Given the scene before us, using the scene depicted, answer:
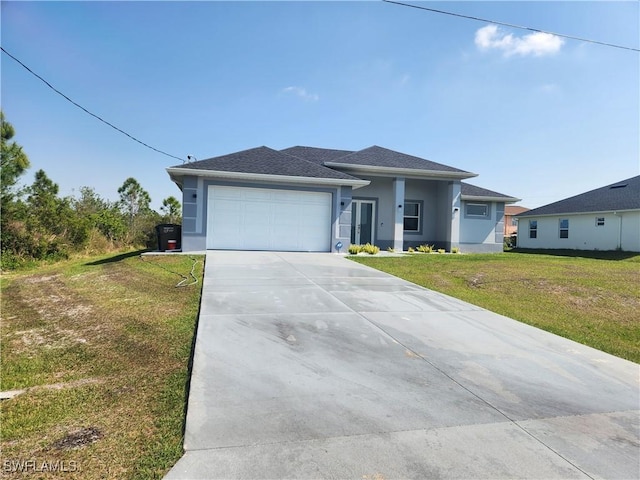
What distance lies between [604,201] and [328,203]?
1972cm

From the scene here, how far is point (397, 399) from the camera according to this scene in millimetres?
2912

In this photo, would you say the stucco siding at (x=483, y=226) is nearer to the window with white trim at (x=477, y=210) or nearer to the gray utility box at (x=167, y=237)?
the window with white trim at (x=477, y=210)

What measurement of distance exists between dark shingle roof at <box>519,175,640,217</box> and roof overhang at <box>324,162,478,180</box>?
11377 mm

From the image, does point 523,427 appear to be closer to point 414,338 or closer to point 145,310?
point 414,338

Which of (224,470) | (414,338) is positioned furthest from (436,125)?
(224,470)

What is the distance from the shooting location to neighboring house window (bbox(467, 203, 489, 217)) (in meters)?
17.9

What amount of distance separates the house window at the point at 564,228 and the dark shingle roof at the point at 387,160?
1309 cm

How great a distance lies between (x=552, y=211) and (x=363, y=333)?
26348 millimetres

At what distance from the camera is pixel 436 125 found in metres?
16.0

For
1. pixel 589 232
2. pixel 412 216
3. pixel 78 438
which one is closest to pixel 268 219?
pixel 412 216

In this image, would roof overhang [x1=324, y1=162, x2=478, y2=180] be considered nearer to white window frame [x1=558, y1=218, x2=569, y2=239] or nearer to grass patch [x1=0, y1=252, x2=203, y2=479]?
grass patch [x1=0, y1=252, x2=203, y2=479]

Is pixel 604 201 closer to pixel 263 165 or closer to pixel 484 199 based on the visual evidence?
pixel 484 199

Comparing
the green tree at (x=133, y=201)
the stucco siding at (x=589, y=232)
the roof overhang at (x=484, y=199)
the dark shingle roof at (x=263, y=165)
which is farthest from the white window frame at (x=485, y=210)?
the green tree at (x=133, y=201)

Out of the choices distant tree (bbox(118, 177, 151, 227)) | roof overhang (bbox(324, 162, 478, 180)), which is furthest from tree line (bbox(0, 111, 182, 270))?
roof overhang (bbox(324, 162, 478, 180))
